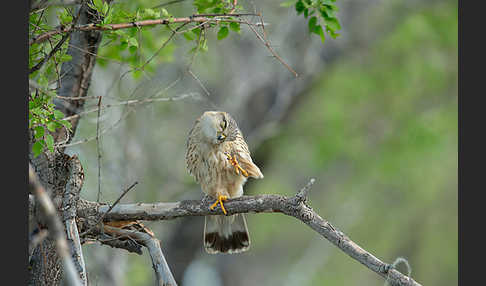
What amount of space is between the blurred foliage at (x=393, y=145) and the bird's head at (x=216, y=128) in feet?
18.2

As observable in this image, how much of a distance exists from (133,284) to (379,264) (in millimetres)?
7989

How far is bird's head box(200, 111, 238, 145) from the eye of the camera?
4.29 m

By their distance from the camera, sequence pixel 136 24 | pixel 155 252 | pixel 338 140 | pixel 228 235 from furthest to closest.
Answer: pixel 338 140
pixel 228 235
pixel 155 252
pixel 136 24

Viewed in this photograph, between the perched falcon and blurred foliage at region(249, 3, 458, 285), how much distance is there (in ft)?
17.9

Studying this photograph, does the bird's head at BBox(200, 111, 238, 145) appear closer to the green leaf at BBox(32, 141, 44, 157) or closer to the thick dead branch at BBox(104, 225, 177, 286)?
the thick dead branch at BBox(104, 225, 177, 286)

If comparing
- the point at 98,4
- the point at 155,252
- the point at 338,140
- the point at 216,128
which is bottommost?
the point at 155,252

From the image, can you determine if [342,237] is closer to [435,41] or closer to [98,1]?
[98,1]

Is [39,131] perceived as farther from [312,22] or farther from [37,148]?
[312,22]

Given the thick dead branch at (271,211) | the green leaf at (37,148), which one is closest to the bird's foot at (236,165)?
the thick dead branch at (271,211)

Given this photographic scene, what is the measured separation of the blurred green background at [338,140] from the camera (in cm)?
919

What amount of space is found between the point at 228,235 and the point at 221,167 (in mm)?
582

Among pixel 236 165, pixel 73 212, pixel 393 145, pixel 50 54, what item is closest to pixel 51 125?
pixel 50 54

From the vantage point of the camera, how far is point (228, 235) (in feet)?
14.8

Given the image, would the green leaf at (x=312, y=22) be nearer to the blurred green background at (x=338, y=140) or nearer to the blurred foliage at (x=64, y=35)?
the blurred foliage at (x=64, y=35)
